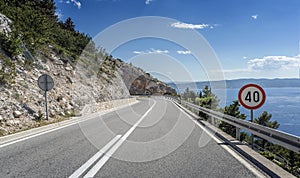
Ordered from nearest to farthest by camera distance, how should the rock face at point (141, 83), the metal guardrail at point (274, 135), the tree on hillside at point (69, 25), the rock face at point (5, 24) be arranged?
1. the metal guardrail at point (274, 135)
2. the rock face at point (5, 24)
3. the tree on hillside at point (69, 25)
4. the rock face at point (141, 83)

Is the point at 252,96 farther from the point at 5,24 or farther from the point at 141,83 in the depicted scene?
the point at 141,83

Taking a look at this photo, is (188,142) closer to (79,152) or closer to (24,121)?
(79,152)

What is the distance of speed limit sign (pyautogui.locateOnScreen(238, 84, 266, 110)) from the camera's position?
728cm

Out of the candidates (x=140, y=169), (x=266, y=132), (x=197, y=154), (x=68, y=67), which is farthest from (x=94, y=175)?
(x=68, y=67)

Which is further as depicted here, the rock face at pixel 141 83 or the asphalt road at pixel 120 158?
the rock face at pixel 141 83


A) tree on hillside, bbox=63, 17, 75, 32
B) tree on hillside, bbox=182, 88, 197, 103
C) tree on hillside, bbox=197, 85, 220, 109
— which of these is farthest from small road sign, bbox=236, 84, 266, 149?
tree on hillside, bbox=63, 17, 75, 32

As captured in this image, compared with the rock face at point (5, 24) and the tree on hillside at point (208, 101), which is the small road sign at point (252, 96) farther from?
the tree on hillside at point (208, 101)

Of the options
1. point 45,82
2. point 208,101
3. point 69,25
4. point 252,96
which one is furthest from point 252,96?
point 69,25

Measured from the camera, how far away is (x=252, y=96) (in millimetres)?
7441

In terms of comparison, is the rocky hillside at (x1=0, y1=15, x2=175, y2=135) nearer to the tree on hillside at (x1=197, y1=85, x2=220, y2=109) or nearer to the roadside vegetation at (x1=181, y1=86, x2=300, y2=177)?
the roadside vegetation at (x1=181, y1=86, x2=300, y2=177)

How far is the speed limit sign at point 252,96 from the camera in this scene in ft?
23.9

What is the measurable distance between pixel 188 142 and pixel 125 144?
6.41 ft

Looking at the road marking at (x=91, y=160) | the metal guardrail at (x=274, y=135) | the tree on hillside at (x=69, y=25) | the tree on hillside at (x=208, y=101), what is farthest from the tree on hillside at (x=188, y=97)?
the road marking at (x=91, y=160)

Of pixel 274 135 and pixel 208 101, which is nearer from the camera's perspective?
pixel 274 135
